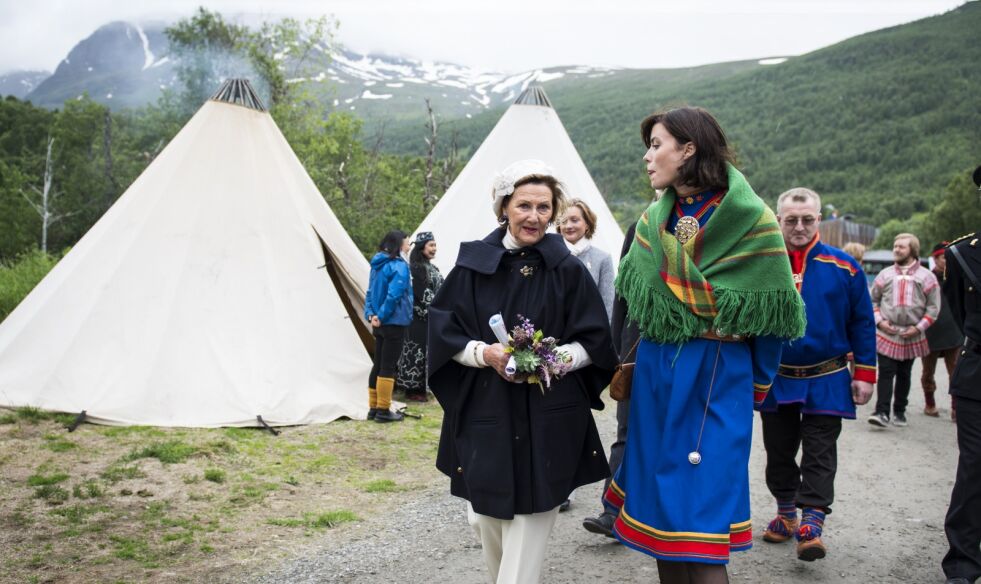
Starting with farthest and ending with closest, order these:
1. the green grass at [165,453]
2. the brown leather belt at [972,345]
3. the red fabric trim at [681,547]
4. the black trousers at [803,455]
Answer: the green grass at [165,453]
the black trousers at [803,455]
the brown leather belt at [972,345]
the red fabric trim at [681,547]

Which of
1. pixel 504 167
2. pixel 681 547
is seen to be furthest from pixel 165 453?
pixel 504 167

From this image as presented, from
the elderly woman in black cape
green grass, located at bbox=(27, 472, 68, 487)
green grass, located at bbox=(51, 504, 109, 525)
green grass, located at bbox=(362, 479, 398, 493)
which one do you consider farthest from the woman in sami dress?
green grass, located at bbox=(27, 472, 68, 487)

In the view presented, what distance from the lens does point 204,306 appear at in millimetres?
7477

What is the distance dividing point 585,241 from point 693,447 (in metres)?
2.77

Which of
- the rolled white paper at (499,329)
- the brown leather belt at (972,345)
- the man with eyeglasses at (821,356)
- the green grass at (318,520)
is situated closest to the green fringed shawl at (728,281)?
the rolled white paper at (499,329)

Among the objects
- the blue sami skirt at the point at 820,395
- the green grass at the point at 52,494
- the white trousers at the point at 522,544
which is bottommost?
the green grass at the point at 52,494

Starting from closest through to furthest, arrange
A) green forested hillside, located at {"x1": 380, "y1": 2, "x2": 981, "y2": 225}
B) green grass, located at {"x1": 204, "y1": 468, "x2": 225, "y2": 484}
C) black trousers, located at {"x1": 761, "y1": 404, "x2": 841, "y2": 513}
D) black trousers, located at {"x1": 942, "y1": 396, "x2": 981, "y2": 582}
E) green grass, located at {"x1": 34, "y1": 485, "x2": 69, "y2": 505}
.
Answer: black trousers, located at {"x1": 942, "y1": 396, "x2": 981, "y2": 582}, black trousers, located at {"x1": 761, "y1": 404, "x2": 841, "y2": 513}, green grass, located at {"x1": 34, "y1": 485, "x2": 69, "y2": 505}, green grass, located at {"x1": 204, "y1": 468, "x2": 225, "y2": 484}, green forested hillside, located at {"x1": 380, "y1": 2, "x2": 981, "y2": 225}

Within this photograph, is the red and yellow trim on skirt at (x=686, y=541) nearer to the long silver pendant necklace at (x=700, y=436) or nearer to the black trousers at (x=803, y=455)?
the long silver pendant necklace at (x=700, y=436)

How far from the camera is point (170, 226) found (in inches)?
307

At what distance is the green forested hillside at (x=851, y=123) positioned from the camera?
63281 mm

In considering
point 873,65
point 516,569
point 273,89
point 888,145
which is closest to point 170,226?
point 516,569

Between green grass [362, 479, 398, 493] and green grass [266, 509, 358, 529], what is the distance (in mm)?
553

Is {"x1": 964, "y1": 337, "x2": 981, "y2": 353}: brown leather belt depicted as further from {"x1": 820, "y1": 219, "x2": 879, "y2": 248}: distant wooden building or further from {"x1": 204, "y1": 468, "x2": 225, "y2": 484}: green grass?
{"x1": 820, "y1": 219, "x2": 879, "y2": 248}: distant wooden building

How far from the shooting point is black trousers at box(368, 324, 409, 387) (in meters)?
7.53
